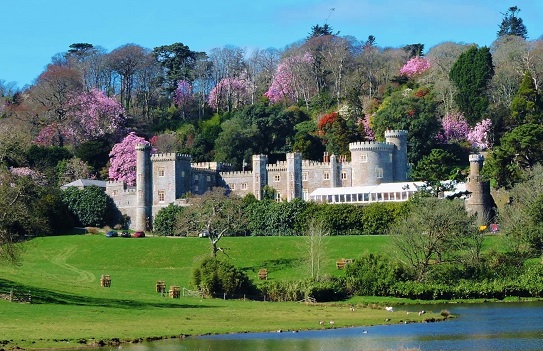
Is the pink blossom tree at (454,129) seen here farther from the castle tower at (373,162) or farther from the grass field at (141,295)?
the grass field at (141,295)

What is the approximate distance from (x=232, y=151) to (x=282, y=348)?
8342cm

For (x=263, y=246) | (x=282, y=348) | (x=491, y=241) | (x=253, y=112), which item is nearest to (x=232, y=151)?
(x=253, y=112)

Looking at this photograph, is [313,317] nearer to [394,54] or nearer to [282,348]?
[282,348]

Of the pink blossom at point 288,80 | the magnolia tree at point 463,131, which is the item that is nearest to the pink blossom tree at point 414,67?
the pink blossom at point 288,80

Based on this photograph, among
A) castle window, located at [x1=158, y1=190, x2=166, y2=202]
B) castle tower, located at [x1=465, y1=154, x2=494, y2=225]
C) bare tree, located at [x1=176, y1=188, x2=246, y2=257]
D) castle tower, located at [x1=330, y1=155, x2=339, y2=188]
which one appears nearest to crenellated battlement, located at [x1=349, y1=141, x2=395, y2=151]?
castle tower, located at [x1=330, y1=155, x2=339, y2=188]

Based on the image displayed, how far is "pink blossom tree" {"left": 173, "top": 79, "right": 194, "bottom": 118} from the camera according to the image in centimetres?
16325

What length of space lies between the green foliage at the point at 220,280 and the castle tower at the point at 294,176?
43597 mm

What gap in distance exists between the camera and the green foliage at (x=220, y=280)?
81062 mm

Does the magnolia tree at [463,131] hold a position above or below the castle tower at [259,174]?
above

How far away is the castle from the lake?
56133 millimetres

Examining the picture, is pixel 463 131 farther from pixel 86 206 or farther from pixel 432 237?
pixel 432 237

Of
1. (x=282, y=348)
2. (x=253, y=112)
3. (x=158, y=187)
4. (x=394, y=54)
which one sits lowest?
(x=282, y=348)

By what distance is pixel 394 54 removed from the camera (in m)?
173

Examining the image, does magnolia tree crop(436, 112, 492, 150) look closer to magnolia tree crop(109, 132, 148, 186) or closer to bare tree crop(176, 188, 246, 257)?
bare tree crop(176, 188, 246, 257)
